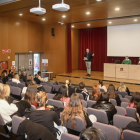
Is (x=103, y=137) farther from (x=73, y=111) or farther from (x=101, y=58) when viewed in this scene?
(x=101, y=58)

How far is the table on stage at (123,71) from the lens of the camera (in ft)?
31.4

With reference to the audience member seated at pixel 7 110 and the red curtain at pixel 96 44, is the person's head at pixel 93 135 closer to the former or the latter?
the audience member seated at pixel 7 110

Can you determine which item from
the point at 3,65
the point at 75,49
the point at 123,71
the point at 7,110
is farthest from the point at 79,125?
the point at 75,49

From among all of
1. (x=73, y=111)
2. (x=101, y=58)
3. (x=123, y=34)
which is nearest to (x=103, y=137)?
(x=73, y=111)

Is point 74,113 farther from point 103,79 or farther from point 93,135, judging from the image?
point 103,79

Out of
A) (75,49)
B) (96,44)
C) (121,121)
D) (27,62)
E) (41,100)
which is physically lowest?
(121,121)

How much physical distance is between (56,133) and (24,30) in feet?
32.9

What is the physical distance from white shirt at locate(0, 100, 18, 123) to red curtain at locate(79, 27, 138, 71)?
11.6 meters

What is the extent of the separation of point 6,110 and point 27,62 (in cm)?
967

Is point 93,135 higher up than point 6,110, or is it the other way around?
point 93,135

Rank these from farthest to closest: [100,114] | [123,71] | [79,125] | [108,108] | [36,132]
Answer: [123,71], [108,108], [100,114], [79,125], [36,132]

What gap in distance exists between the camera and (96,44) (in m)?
14.5

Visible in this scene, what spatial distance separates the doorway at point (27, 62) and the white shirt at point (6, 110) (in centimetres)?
881

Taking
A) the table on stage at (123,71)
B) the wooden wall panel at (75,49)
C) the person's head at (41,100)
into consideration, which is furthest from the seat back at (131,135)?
the wooden wall panel at (75,49)
